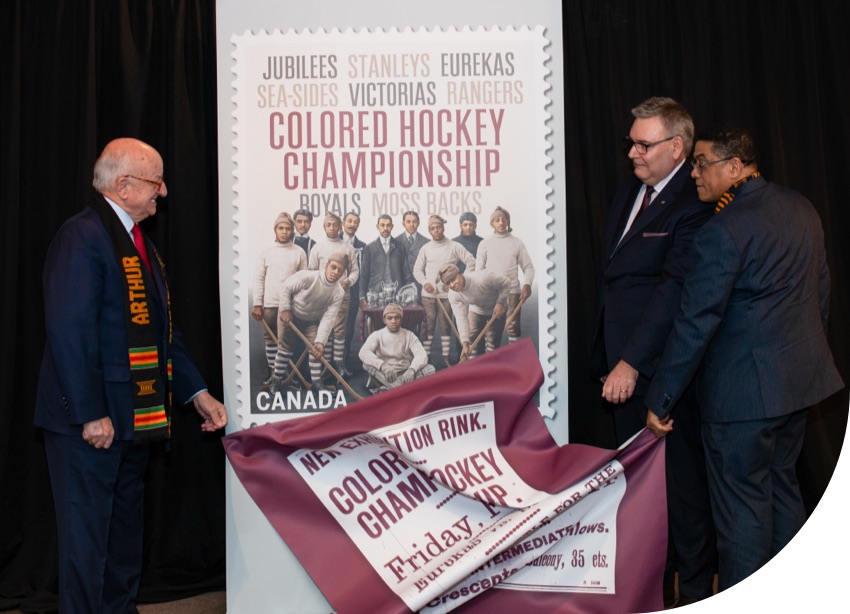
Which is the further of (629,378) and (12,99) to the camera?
(12,99)

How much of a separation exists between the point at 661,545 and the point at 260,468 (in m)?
1.38

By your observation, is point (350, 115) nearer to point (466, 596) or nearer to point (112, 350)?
point (112, 350)

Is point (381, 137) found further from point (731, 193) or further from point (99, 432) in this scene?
point (99, 432)

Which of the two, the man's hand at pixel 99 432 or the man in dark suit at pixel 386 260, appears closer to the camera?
the man's hand at pixel 99 432

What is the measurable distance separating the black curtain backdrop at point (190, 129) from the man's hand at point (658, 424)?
79 centimetres

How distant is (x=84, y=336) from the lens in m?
2.67

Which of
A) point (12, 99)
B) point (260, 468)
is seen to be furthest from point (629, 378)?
point (12, 99)

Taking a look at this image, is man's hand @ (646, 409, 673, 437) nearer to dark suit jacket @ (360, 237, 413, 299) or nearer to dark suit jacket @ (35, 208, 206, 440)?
dark suit jacket @ (360, 237, 413, 299)

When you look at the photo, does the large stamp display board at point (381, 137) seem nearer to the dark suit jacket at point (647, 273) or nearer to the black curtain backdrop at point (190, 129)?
the dark suit jacket at point (647, 273)

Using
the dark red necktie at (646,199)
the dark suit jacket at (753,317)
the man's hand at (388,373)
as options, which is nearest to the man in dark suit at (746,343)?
the dark suit jacket at (753,317)

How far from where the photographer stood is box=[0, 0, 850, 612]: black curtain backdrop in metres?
3.52

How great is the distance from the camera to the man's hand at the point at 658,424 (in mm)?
2791

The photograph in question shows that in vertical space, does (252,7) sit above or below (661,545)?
above

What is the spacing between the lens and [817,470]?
3684 millimetres
